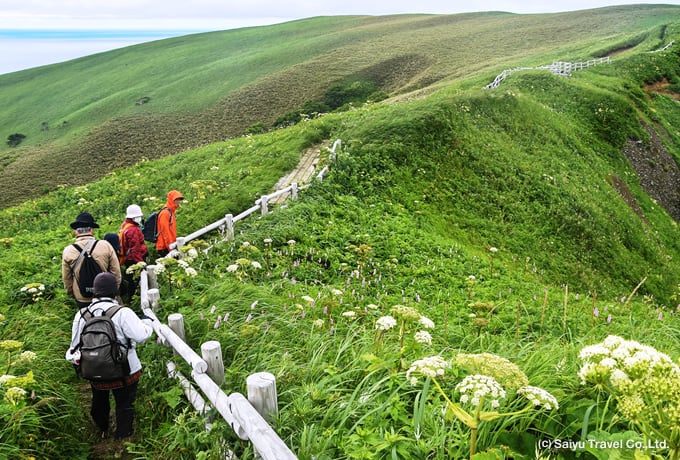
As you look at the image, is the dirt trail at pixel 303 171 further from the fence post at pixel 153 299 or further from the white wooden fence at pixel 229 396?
the white wooden fence at pixel 229 396

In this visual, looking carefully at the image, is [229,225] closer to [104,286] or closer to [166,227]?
[166,227]

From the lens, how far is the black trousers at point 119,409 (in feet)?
17.2

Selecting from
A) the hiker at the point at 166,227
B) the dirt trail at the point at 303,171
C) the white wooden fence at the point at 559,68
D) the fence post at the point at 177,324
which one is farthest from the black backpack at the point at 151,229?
the white wooden fence at the point at 559,68

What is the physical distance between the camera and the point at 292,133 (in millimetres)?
24047

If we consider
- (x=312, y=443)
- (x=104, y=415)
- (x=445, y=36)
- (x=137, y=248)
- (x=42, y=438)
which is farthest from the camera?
(x=445, y=36)

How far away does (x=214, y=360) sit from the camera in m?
4.59

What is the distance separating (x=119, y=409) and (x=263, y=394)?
2.62m

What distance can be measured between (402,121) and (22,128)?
62.8m

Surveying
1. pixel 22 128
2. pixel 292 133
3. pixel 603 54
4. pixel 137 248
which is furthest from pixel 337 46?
pixel 137 248

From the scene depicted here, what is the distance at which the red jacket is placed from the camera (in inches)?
360

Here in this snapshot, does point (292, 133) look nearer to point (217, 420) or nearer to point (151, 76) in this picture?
point (217, 420)

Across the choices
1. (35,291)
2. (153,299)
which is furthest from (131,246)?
(153,299)

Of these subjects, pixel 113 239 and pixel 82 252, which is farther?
pixel 113 239

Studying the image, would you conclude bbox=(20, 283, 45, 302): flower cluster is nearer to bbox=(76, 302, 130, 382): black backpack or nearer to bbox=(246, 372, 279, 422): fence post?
bbox=(76, 302, 130, 382): black backpack
